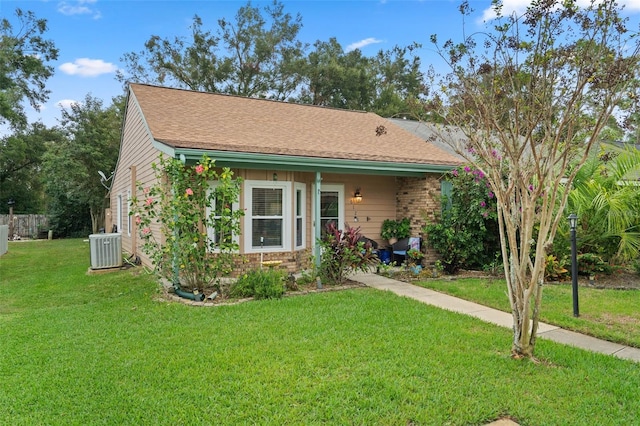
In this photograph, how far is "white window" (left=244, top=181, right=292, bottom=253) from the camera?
26.0ft

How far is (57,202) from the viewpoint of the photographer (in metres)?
21.5

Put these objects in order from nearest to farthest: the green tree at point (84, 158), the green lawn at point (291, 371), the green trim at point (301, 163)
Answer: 1. the green lawn at point (291, 371)
2. the green trim at point (301, 163)
3. the green tree at point (84, 158)

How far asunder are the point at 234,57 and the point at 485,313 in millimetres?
23734

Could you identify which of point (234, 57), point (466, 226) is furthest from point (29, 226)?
point (466, 226)

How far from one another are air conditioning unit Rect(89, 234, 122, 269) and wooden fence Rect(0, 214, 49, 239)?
15.7 meters

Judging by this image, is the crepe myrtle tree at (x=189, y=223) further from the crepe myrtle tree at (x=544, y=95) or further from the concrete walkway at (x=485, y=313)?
the crepe myrtle tree at (x=544, y=95)

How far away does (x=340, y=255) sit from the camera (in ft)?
23.9

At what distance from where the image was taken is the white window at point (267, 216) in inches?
312

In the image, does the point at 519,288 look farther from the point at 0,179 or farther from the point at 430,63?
the point at 0,179

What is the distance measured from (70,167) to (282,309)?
1845cm

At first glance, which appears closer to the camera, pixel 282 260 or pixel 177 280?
pixel 177 280

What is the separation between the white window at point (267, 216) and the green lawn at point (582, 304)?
10.1 ft

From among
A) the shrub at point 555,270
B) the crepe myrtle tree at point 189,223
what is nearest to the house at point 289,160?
the crepe myrtle tree at point 189,223

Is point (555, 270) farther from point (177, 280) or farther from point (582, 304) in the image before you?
point (177, 280)
